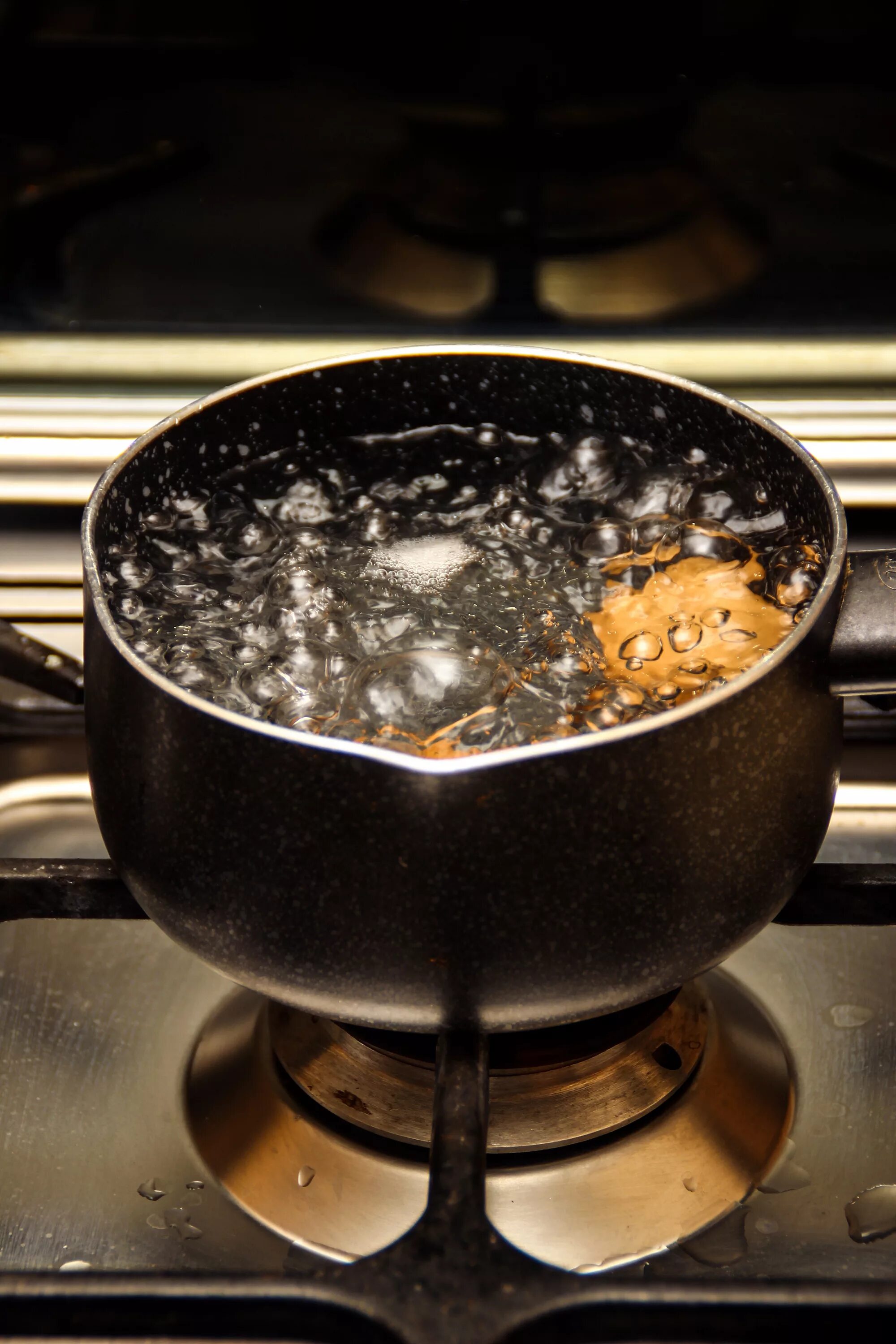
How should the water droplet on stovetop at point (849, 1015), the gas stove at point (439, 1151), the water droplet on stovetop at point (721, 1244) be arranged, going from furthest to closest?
the water droplet on stovetop at point (849, 1015), the water droplet on stovetop at point (721, 1244), the gas stove at point (439, 1151)

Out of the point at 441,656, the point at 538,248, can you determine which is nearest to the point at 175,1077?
the point at 441,656

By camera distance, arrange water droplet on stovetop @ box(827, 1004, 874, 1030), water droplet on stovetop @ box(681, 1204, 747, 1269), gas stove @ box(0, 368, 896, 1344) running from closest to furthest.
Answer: gas stove @ box(0, 368, 896, 1344)
water droplet on stovetop @ box(681, 1204, 747, 1269)
water droplet on stovetop @ box(827, 1004, 874, 1030)

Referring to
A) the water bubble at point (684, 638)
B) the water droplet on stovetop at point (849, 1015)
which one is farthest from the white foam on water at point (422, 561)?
the water droplet on stovetop at point (849, 1015)

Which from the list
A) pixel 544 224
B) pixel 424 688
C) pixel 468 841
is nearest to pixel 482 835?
pixel 468 841

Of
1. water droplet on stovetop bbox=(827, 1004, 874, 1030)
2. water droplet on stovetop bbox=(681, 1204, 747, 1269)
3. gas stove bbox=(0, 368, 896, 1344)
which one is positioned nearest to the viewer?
gas stove bbox=(0, 368, 896, 1344)

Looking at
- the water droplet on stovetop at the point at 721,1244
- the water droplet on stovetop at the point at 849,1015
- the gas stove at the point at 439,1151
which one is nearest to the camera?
the gas stove at the point at 439,1151

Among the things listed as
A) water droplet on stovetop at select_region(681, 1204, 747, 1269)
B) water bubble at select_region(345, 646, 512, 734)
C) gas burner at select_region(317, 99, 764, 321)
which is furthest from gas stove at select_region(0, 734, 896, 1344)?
gas burner at select_region(317, 99, 764, 321)

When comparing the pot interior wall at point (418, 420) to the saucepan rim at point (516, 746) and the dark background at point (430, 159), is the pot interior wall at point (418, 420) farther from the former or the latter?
the dark background at point (430, 159)

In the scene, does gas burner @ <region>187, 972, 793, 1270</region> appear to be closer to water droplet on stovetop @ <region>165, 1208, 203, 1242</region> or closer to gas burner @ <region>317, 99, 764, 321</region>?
water droplet on stovetop @ <region>165, 1208, 203, 1242</region>

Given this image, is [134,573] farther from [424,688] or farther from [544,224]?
[544,224]
